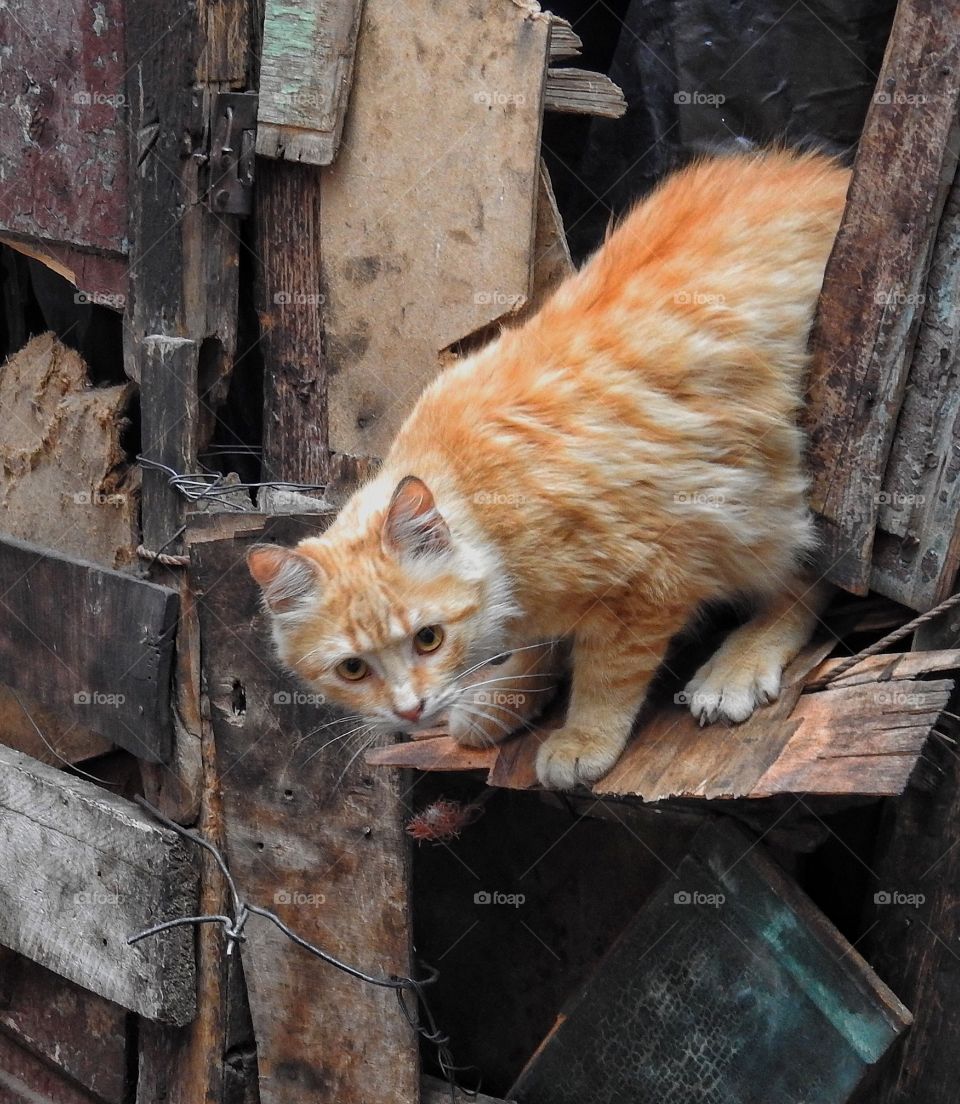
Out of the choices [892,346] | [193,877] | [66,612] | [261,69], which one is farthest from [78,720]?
[892,346]

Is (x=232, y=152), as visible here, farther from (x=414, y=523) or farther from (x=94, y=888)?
(x=94, y=888)

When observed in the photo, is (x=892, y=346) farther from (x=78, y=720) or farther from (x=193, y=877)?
(x=78, y=720)

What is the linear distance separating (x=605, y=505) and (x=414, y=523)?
0.40 m

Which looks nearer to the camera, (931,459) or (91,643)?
(931,459)

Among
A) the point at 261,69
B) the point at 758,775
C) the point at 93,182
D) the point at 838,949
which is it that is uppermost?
the point at 261,69

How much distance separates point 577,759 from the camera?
2785 millimetres

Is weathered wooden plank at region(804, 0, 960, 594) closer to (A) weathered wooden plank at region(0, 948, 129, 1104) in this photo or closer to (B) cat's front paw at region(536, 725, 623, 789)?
(B) cat's front paw at region(536, 725, 623, 789)

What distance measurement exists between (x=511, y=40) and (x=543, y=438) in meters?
1.21

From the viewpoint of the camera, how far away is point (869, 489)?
2.65m

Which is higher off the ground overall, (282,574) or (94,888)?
(282,574)

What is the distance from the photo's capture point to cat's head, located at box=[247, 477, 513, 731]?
2.58 m

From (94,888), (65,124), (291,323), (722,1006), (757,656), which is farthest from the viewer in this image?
(94,888)

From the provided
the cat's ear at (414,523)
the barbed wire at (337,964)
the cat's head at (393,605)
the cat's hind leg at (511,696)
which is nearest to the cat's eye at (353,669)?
the cat's head at (393,605)

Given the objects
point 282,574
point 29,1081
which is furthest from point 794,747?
point 29,1081
